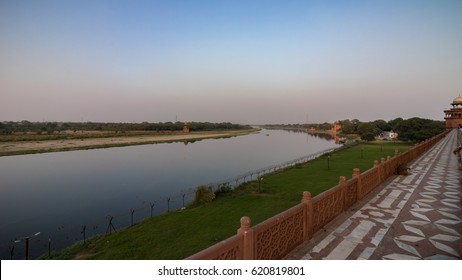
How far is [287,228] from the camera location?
4.27 metres

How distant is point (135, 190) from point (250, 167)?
13.1 m

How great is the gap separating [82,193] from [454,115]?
6311 centimetres

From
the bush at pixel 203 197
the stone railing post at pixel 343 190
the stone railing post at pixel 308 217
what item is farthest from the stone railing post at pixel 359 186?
the bush at pixel 203 197

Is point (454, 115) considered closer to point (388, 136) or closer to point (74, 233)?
point (388, 136)

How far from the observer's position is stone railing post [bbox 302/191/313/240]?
15.4 ft

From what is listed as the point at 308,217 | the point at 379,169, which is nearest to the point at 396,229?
the point at 308,217

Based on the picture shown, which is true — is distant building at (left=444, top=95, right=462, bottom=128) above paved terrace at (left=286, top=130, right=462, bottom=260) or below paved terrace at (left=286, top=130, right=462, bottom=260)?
above

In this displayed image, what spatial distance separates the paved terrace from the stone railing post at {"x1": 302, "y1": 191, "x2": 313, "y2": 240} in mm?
132

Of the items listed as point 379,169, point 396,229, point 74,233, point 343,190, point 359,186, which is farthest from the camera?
point 74,233

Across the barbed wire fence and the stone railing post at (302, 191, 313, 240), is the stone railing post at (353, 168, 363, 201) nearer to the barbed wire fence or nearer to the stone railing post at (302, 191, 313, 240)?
the stone railing post at (302, 191, 313, 240)

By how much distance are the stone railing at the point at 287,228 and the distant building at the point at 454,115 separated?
5601cm

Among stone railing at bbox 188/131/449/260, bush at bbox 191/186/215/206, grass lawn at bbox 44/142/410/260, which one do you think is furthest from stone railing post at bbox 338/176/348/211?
bush at bbox 191/186/215/206

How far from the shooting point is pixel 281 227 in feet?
13.6
